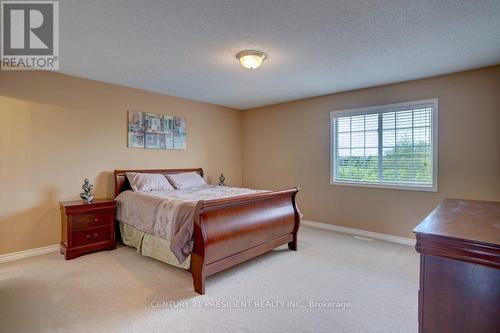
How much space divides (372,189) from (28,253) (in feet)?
16.1

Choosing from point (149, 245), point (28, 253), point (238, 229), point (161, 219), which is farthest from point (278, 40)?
point (28, 253)

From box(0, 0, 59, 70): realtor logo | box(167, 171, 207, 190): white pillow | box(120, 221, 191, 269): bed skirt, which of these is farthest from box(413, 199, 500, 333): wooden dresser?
box(167, 171, 207, 190): white pillow

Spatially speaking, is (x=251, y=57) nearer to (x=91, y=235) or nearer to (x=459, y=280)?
(x=459, y=280)

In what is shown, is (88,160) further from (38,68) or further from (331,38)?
(331,38)

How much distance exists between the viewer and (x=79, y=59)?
3055 millimetres

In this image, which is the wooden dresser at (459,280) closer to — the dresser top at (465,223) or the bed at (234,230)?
the dresser top at (465,223)

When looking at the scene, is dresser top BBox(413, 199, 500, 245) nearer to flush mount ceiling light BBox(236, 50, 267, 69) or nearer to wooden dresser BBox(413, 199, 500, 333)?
wooden dresser BBox(413, 199, 500, 333)

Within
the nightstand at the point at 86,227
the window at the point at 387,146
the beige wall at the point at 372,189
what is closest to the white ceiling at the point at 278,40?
the beige wall at the point at 372,189

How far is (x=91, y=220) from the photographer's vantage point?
136 inches

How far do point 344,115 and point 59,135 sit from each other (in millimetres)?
4346

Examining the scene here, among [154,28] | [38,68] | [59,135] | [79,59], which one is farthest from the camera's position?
[59,135]

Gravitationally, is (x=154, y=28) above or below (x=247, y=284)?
above

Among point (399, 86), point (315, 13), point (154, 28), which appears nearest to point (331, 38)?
point (315, 13)

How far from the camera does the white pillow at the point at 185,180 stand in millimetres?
4373
